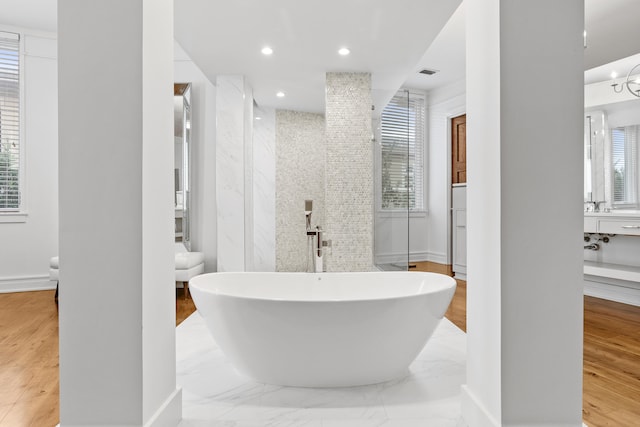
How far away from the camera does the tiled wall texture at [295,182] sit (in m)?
5.44

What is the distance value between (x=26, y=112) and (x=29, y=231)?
52.0 inches

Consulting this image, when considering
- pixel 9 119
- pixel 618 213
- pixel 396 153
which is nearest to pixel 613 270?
pixel 618 213

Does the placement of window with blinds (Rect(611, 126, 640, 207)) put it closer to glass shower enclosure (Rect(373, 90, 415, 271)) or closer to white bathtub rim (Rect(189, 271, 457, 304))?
glass shower enclosure (Rect(373, 90, 415, 271))

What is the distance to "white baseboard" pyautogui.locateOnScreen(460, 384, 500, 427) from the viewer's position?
137cm

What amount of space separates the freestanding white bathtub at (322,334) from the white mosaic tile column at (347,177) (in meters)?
2.10

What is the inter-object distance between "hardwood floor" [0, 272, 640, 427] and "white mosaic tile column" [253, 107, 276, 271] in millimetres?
1650

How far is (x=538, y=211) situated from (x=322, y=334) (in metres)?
1.01

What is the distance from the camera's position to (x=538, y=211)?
51.6 inches

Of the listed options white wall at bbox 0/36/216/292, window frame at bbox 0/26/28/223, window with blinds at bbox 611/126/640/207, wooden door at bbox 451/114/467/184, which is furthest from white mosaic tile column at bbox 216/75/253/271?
window with blinds at bbox 611/126/640/207

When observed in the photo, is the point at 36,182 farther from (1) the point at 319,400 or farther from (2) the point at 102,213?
(1) the point at 319,400

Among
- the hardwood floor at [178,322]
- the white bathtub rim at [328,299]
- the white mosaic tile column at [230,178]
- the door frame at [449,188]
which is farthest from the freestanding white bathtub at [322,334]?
the door frame at [449,188]

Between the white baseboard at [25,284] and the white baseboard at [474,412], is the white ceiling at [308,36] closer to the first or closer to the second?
the white baseboard at [474,412]

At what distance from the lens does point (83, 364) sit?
1.26m

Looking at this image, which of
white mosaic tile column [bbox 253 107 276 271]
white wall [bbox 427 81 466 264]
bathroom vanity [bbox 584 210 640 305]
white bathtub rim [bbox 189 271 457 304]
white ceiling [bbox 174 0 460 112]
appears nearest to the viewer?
white bathtub rim [bbox 189 271 457 304]
